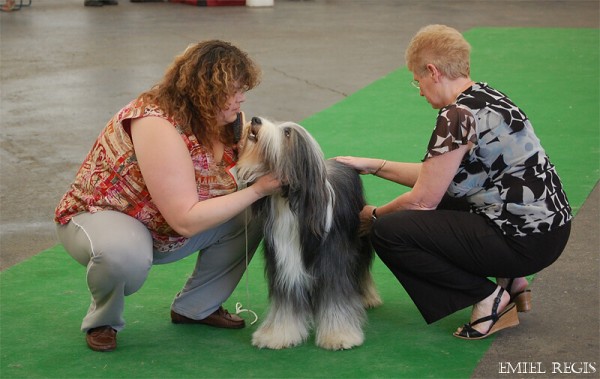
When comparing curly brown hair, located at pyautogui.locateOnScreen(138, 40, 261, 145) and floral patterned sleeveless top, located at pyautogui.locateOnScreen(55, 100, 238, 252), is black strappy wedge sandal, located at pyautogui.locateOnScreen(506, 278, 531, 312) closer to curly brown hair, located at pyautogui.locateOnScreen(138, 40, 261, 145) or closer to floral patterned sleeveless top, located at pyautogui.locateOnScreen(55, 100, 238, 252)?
floral patterned sleeveless top, located at pyautogui.locateOnScreen(55, 100, 238, 252)

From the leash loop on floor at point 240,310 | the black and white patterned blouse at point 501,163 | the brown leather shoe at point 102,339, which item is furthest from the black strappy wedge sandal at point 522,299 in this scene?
the brown leather shoe at point 102,339

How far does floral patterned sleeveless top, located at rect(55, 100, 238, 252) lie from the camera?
3016 mm

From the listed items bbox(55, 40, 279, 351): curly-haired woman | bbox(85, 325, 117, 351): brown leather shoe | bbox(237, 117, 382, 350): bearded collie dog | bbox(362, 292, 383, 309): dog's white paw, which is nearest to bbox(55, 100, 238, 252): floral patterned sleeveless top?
bbox(55, 40, 279, 351): curly-haired woman

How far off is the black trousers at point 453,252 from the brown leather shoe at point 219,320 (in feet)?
1.91

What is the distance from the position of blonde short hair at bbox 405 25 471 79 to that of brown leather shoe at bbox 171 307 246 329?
110cm

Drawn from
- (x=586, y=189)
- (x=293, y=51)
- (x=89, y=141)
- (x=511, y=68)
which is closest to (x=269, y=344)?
(x=586, y=189)

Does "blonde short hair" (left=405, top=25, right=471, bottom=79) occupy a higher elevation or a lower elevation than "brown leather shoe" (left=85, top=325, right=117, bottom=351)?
higher

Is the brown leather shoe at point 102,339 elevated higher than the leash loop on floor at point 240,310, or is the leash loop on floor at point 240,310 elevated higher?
the brown leather shoe at point 102,339

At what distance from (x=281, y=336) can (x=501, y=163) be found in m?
0.91

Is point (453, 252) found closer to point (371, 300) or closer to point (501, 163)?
point (501, 163)

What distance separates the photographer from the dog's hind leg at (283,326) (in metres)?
3.07

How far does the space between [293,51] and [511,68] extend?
2.40 metres

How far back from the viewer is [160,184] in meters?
2.92

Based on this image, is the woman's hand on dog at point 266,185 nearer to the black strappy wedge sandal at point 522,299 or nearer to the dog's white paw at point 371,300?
the dog's white paw at point 371,300
